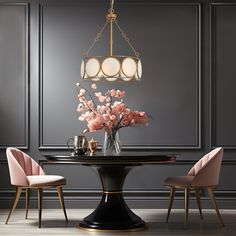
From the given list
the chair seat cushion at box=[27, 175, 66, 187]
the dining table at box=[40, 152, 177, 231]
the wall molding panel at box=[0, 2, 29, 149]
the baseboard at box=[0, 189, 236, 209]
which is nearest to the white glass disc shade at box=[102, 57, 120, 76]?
the dining table at box=[40, 152, 177, 231]

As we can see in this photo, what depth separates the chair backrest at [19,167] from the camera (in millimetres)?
4719

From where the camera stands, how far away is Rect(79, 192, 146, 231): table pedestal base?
4.57 metres

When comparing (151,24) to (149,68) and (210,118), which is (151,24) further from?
(210,118)

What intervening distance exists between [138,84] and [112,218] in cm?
175

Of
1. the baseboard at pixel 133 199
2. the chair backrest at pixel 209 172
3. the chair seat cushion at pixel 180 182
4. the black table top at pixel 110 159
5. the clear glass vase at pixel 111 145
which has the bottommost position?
the baseboard at pixel 133 199

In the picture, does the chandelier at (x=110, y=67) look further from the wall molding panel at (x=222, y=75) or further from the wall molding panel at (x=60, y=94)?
the wall molding panel at (x=222, y=75)

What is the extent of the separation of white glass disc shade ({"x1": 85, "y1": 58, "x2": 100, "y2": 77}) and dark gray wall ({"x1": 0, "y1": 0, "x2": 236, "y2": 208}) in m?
1.20

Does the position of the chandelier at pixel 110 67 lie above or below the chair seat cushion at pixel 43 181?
above

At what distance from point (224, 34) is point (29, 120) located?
2126mm

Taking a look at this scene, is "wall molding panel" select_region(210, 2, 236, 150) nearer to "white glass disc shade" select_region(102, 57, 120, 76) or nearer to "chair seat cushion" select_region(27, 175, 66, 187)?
"white glass disc shade" select_region(102, 57, 120, 76)

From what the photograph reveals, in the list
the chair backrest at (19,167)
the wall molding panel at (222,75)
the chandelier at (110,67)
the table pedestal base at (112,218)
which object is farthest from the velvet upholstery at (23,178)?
the wall molding panel at (222,75)

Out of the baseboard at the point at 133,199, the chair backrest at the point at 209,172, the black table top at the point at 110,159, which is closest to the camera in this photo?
Result: the black table top at the point at 110,159

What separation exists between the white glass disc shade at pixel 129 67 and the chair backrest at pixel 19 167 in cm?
114

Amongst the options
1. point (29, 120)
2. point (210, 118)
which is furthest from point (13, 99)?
point (210, 118)
